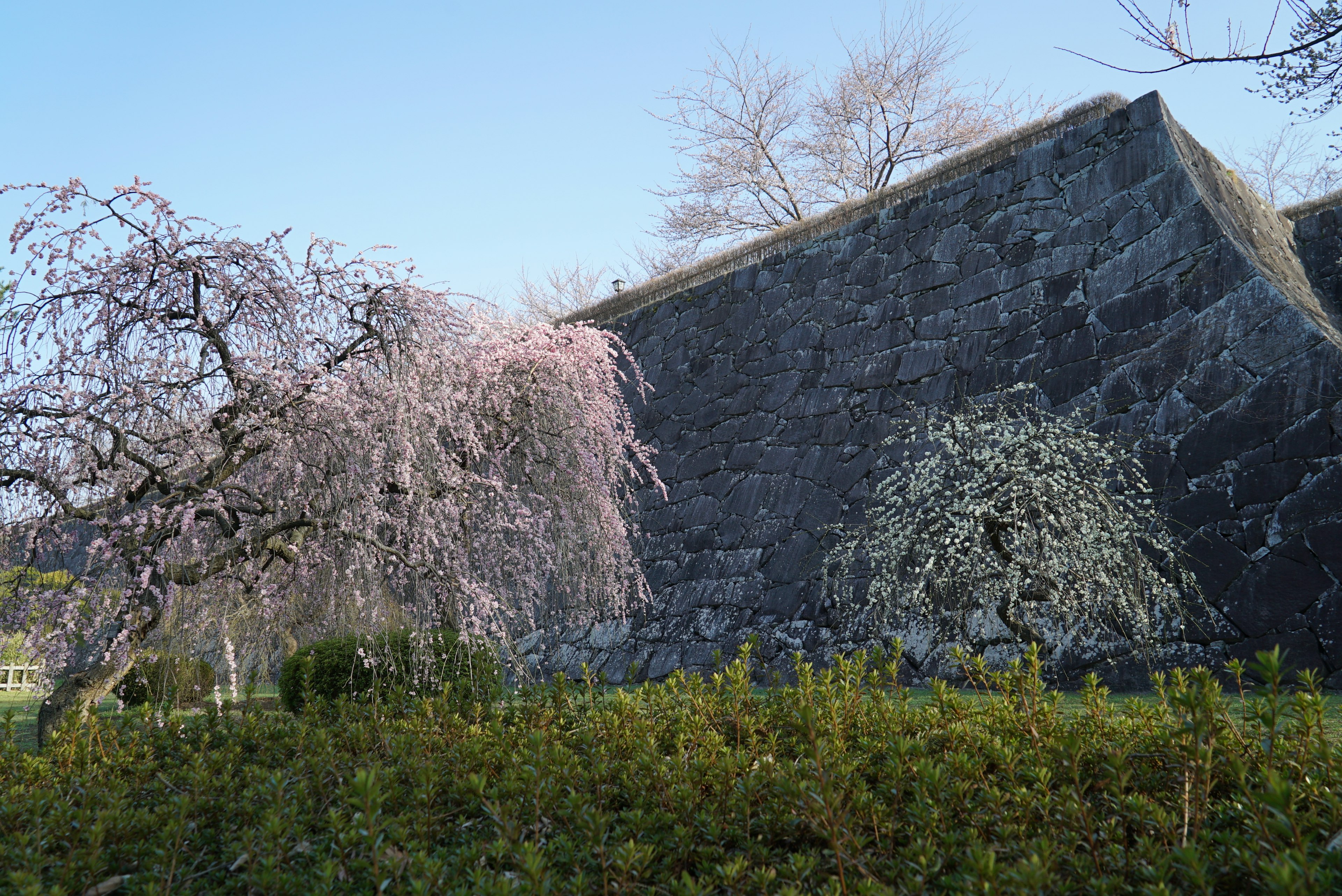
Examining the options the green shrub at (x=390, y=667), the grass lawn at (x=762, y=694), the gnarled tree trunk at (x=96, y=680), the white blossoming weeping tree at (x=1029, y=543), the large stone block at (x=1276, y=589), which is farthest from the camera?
the white blossoming weeping tree at (x=1029, y=543)

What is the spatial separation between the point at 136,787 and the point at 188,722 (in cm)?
168

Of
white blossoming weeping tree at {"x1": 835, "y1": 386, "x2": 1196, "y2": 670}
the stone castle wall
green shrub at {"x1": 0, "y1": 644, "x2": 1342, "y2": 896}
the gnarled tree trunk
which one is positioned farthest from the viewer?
white blossoming weeping tree at {"x1": 835, "y1": 386, "x2": 1196, "y2": 670}

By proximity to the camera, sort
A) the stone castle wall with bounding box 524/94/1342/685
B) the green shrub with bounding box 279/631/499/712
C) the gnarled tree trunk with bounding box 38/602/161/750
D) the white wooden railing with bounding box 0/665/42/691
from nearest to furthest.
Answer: the gnarled tree trunk with bounding box 38/602/161/750, the green shrub with bounding box 279/631/499/712, the stone castle wall with bounding box 524/94/1342/685, the white wooden railing with bounding box 0/665/42/691

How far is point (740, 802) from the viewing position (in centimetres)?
250

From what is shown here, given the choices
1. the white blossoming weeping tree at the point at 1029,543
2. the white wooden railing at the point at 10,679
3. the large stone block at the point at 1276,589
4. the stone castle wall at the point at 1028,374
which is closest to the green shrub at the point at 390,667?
the stone castle wall at the point at 1028,374

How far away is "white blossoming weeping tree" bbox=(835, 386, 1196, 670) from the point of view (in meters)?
6.17

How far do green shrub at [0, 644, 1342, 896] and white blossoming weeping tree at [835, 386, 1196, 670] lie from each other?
9.15 ft

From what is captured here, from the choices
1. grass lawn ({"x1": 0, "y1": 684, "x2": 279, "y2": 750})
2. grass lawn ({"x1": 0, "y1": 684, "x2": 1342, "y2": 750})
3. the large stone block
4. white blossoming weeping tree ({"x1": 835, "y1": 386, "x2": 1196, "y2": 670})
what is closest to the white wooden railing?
grass lawn ({"x1": 0, "y1": 684, "x2": 279, "y2": 750})

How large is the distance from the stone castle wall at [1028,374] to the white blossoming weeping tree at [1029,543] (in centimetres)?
24

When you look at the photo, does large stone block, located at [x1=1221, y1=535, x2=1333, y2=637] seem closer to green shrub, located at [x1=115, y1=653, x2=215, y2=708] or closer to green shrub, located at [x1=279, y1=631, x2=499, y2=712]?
green shrub, located at [x1=279, y1=631, x2=499, y2=712]

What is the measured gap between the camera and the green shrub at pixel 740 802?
76.7 inches

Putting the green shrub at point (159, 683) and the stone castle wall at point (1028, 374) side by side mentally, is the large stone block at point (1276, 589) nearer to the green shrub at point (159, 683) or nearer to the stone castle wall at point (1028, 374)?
the stone castle wall at point (1028, 374)

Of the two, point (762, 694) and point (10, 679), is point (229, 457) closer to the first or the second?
point (762, 694)

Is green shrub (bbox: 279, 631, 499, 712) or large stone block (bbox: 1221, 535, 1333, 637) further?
large stone block (bbox: 1221, 535, 1333, 637)
